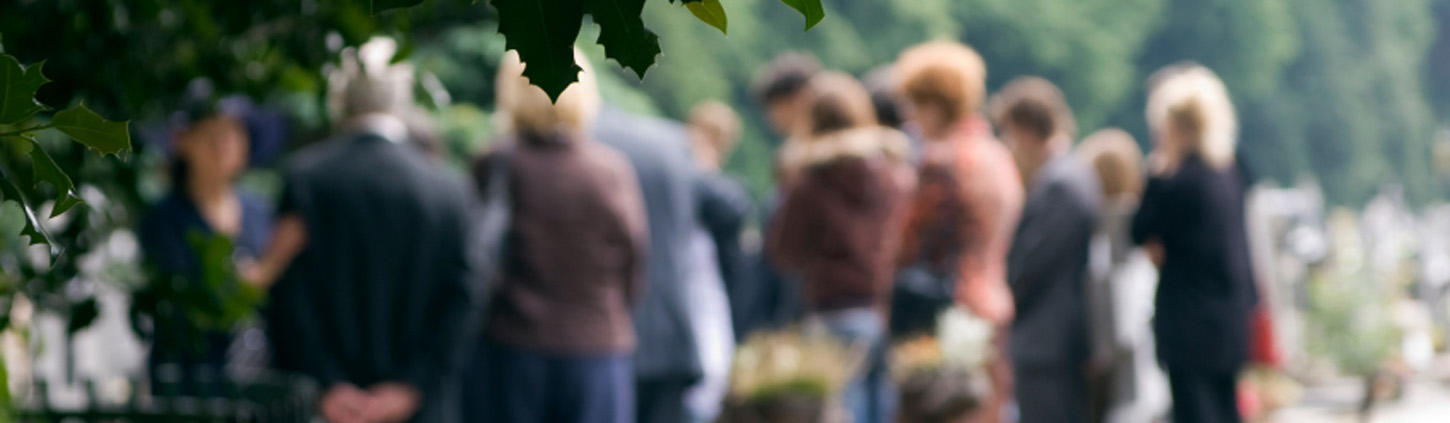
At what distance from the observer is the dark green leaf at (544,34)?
1056 mm

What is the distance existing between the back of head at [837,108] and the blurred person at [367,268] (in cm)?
203

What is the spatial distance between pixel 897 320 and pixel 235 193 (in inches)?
89.6

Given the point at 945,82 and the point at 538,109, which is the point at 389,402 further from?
the point at 945,82

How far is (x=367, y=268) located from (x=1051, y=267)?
293 centimetres

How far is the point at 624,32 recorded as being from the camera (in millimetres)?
1080

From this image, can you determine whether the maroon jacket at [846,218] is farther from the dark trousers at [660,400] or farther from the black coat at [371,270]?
the black coat at [371,270]

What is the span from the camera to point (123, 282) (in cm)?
285

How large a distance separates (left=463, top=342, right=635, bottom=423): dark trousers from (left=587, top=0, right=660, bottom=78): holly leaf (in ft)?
13.6

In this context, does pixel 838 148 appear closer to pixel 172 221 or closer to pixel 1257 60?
pixel 172 221

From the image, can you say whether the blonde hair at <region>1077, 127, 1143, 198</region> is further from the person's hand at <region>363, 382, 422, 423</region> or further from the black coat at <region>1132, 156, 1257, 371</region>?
the person's hand at <region>363, 382, 422, 423</region>

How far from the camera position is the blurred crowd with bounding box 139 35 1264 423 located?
502cm

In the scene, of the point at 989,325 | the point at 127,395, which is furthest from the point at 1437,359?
the point at 127,395

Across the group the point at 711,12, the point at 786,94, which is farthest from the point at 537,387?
the point at 711,12

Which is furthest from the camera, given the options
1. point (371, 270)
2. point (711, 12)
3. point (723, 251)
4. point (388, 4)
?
point (723, 251)
